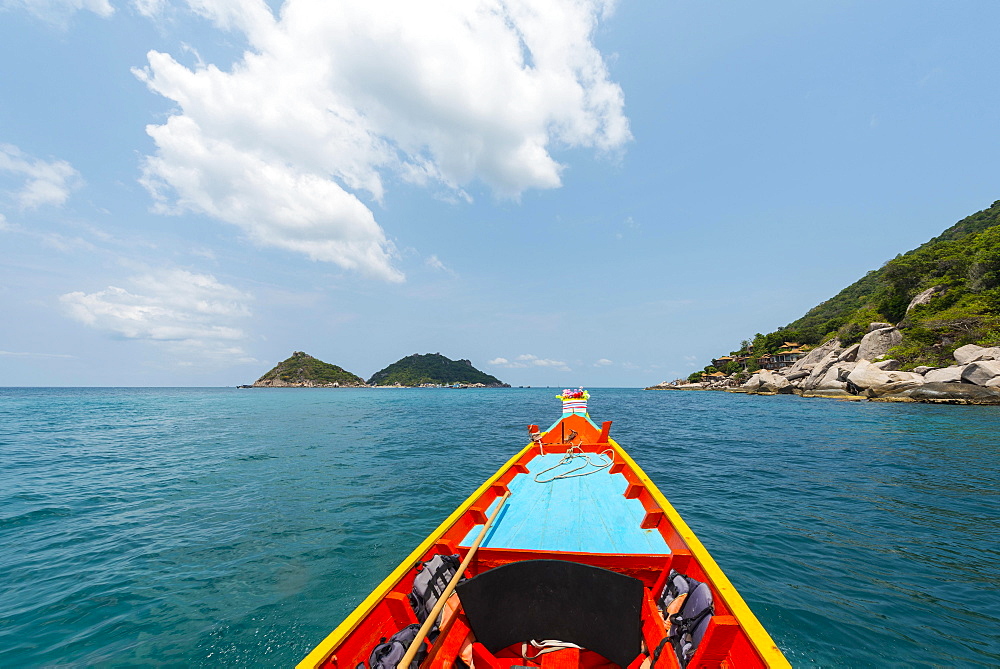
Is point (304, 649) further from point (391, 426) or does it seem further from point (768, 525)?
point (391, 426)

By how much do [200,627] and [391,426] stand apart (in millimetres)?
21690

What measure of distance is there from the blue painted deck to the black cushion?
1271 millimetres

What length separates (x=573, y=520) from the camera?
550 centimetres

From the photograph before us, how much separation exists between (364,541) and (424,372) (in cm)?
16516

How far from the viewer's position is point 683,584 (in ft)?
11.9

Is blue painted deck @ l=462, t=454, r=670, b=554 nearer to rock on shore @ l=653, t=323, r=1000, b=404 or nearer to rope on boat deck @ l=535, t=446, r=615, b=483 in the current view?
rope on boat deck @ l=535, t=446, r=615, b=483

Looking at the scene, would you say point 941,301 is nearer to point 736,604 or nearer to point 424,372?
point 736,604

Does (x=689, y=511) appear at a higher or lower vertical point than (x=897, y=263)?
lower

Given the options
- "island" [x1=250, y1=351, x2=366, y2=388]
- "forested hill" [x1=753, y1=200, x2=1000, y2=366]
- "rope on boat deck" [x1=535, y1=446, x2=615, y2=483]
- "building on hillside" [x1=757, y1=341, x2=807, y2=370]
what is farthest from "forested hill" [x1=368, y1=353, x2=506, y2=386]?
"rope on boat deck" [x1=535, y1=446, x2=615, y2=483]

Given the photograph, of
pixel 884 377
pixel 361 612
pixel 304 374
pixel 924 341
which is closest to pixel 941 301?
pixel 924 341

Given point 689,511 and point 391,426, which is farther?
point 391,426

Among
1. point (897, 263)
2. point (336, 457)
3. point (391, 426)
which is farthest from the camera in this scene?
point (897, 263)

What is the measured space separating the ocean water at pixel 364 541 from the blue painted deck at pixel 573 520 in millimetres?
1954

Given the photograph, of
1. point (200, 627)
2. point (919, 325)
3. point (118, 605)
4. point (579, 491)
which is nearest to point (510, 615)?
point (579, 491)
